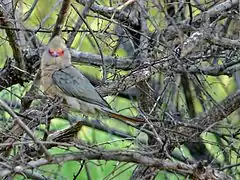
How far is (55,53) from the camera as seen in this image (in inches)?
177

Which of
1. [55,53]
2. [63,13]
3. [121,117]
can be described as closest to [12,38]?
[55,53]

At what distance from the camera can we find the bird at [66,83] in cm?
441

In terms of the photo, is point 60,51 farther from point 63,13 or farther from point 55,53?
point 63,13

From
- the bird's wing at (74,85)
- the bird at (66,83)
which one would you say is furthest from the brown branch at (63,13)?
the bird's wing at (74,85)

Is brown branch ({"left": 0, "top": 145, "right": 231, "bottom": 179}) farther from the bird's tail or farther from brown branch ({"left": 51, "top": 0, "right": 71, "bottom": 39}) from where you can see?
brown branch ({"left": 51, "top": 0, "right": 71, "bottom": 39})

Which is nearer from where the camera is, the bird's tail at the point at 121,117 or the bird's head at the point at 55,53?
the bird's tail at the point at 121,117

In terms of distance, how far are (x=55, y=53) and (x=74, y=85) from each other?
0.89 ft

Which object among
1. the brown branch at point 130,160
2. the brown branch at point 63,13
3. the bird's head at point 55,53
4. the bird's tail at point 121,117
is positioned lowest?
the brown branch at point 130,160

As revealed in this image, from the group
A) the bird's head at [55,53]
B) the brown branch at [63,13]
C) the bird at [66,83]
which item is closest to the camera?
the brown branch at [63,13]

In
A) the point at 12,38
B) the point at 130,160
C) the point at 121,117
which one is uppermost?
the point at 12,38

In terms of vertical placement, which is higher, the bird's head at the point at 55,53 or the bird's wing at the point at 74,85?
the bird's head at the point at 55,53

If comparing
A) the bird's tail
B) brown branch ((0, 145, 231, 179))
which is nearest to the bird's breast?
the bird's tail

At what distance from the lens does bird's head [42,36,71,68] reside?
4.51 m

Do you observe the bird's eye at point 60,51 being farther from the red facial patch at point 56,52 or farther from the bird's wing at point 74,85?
the bird's wing at point 74,85
